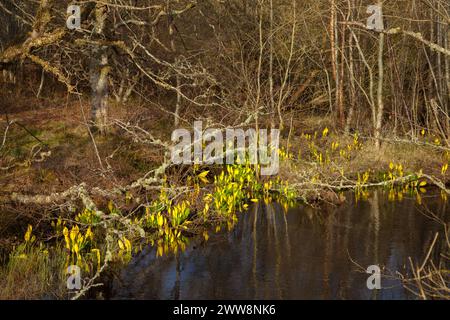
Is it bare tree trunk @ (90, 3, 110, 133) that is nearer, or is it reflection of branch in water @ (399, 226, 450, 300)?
reflection of branch in water @ (399, 226, 450, 300)

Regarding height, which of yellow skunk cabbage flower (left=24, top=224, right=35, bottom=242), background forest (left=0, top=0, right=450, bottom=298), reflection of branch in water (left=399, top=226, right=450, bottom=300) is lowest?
reflection of branch in water (left=399, top=226, right=450, bottom=300)

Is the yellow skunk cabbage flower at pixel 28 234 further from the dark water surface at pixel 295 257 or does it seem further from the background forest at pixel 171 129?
the dark water surface at pixel 295 257

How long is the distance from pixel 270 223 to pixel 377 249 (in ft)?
7.09

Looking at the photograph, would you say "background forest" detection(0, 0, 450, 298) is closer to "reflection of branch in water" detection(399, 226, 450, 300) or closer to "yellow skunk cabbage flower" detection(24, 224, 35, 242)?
"yellow skunk cabbage flower" detection(24, 224, 35, 242)

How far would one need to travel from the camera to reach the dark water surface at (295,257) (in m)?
7.39

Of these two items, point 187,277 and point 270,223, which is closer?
point 187,277

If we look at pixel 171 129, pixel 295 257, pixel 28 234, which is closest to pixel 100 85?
pixel 171 129

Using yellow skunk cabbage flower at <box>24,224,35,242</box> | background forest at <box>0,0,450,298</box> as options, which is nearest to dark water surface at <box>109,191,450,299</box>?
background forest at <box>0,0,450,298</box>

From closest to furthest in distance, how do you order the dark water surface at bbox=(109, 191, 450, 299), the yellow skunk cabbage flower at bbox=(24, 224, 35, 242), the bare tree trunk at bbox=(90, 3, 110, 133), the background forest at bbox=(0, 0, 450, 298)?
the dark water surface at bbox=(109, 191, 450, 299), the yellow skunk cabbage flower at bbox=(24, 224, 35, 242), the background forest at bbox=(0, 0, 450, 298), the bare tree trunk at bbox=(90, 3, 110, 133)

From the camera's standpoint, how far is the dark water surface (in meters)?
7.39

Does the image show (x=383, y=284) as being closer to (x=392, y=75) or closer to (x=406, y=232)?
(x=406, y=232)

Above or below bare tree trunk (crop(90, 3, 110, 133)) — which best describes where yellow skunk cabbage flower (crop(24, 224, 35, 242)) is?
below

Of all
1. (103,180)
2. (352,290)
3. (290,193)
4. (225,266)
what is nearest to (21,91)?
(103,180)
